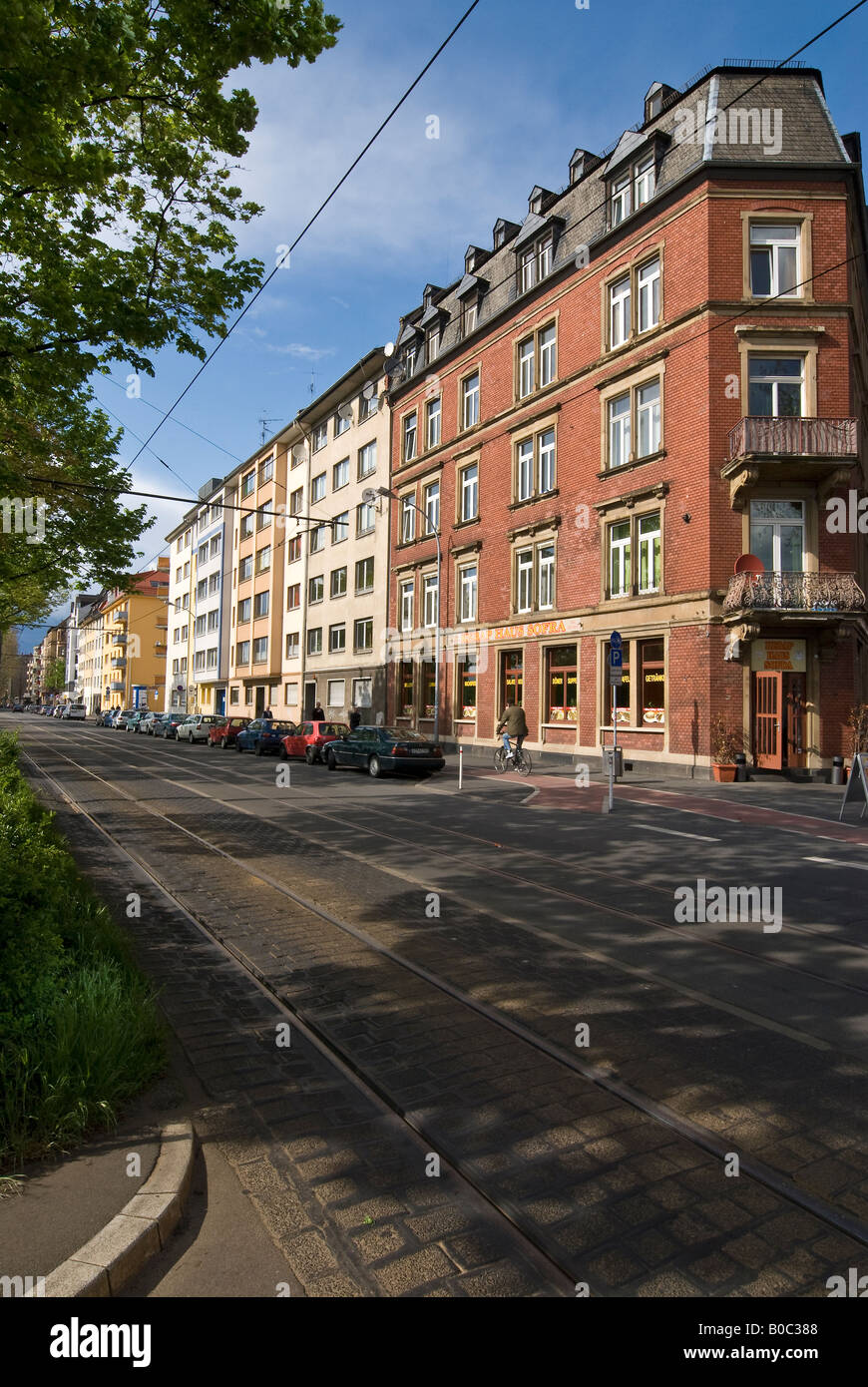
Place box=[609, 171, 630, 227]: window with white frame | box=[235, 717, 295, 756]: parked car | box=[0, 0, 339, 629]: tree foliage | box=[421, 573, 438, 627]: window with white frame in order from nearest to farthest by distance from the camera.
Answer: box=[0, 0, 339, 629]: tree foliage
box=[609, 171, 630, 227]: window with white frame
box=[235, 717, 295, 756]: parked car
box=[421, 573, 438, 627]: window with white frame

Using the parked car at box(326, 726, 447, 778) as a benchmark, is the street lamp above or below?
above

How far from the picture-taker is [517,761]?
20.9m

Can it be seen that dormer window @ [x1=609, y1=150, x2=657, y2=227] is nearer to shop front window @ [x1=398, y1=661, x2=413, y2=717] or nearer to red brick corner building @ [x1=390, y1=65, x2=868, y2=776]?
red brick corner building @ [x1=390, y1=65, x2=868, y2=776]

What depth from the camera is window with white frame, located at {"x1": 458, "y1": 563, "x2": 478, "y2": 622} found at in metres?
28.7

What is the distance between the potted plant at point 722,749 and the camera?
1833 centimetres

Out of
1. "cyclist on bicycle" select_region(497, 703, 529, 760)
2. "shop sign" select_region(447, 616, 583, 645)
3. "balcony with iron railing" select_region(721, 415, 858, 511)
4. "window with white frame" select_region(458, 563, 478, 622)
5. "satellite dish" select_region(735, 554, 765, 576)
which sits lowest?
"cyclist on bicycle" select_region(497, 703, 529, 760)

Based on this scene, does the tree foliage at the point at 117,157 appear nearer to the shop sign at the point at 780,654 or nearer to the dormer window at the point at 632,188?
the shop sign at the point at 780,654

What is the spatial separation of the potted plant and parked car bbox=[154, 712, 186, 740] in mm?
29918

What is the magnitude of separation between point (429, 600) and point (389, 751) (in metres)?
12.7

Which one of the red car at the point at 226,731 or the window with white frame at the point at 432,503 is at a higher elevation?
the window with white frame at the point at 432,503

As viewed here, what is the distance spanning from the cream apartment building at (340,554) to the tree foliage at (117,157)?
25.7 metres

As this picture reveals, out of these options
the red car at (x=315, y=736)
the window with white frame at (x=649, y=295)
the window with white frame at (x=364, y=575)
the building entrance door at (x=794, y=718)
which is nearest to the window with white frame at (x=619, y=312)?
the window with white frame at (x=649, y=295)

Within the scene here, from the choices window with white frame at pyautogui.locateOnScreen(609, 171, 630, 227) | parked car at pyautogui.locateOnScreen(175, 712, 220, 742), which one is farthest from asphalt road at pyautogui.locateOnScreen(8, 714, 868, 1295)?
parked car at pyautogui.locateOnScreen(175, 712, 220, 742)

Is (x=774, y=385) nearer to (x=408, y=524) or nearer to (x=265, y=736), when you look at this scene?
(x=408, y=524)
